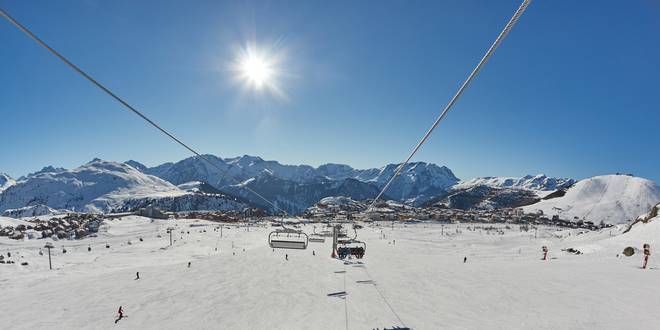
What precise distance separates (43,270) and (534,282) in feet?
198

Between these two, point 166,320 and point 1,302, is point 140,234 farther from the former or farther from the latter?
point 166,320

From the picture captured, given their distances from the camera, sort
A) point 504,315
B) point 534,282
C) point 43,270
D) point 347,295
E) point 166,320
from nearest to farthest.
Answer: point 504,315 → point 166,320 → point 347,295 → point 534,282 → point 43,270

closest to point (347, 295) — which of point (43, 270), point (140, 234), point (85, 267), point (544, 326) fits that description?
point (544, 326)

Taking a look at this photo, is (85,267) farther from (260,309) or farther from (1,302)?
(260,309)

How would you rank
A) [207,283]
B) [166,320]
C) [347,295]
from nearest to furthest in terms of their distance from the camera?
[166,320] → [347,295] → [207,283]

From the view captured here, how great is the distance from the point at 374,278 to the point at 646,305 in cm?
2088

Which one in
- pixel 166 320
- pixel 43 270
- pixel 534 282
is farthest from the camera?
pixel 43 270

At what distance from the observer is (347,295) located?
26531 millimetres

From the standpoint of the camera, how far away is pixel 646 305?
1877 cm

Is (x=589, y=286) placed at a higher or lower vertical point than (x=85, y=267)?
higher

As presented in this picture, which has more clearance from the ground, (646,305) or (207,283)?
(646,305)

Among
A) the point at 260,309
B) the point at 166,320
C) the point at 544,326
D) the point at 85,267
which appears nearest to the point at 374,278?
the point at 260,309

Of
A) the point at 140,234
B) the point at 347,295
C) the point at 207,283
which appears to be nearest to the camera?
the point at 347,295

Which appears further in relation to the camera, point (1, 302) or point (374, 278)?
point (374, 278)
